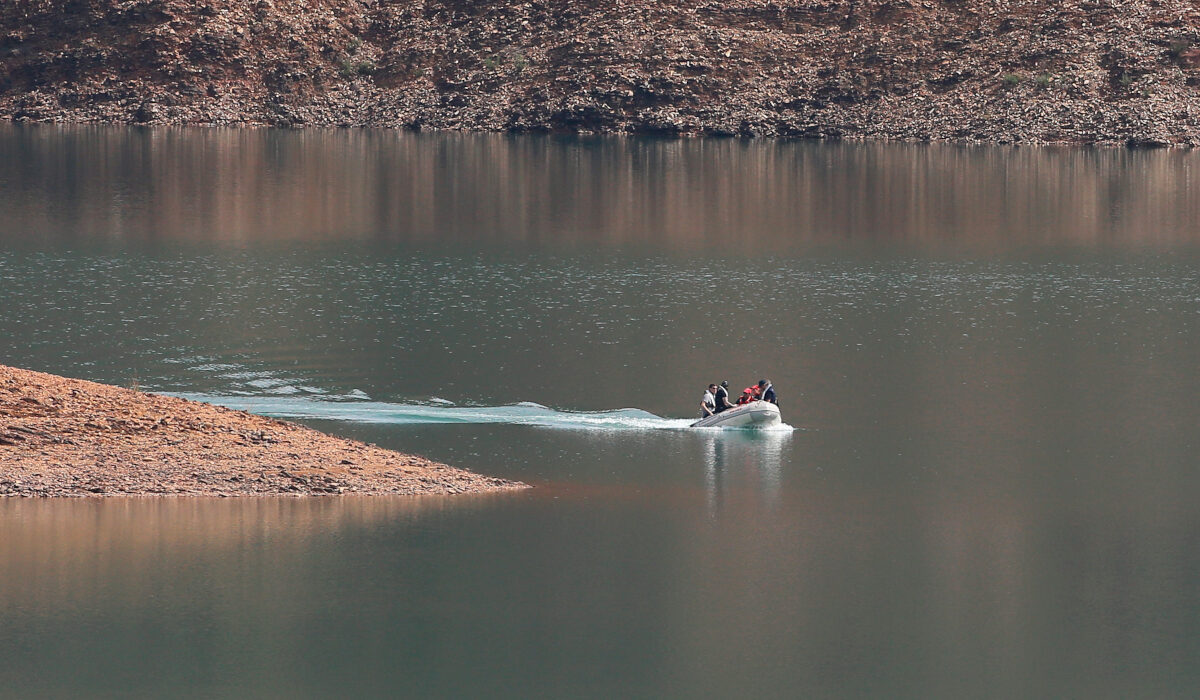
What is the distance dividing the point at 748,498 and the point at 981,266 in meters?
40.8

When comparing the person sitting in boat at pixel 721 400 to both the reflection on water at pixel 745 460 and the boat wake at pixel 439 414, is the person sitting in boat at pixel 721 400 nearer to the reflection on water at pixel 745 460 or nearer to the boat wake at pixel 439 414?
the reflection on water at pixel 745 460

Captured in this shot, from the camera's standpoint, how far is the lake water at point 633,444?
965 inches

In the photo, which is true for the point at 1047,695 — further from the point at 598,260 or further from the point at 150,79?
the point at 150,79

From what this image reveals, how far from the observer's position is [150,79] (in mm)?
137375

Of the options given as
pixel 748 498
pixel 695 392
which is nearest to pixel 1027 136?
pixel 695 392

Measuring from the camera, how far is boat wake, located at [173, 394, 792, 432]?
39.8m

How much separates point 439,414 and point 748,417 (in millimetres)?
7031

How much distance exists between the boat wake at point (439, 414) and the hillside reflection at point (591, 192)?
3443cm

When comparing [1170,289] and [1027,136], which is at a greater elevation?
[1027,136]

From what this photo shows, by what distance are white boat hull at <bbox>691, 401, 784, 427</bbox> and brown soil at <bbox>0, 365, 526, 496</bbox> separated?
25.2 feet

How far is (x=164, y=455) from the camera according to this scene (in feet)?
104

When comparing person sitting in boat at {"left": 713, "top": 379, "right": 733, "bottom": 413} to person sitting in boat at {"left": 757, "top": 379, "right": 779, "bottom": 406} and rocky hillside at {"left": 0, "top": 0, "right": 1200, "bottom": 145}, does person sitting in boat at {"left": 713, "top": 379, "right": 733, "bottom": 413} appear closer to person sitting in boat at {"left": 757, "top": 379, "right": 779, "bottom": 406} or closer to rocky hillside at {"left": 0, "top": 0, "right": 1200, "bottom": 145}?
person sitting in boat at {"left": 757, "top": 379, "right": 779, "bottom": 406}

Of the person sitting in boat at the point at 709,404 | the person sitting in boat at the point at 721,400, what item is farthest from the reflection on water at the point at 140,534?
the person sitting in boat at the point at 721,400

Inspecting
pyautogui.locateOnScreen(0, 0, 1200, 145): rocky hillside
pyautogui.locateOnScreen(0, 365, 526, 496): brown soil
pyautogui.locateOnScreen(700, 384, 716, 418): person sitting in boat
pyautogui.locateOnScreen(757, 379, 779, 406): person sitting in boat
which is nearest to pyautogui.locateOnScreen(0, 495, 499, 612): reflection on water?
pyautogui.locateOnScreen(0, 365, 526, 496): brown soil
